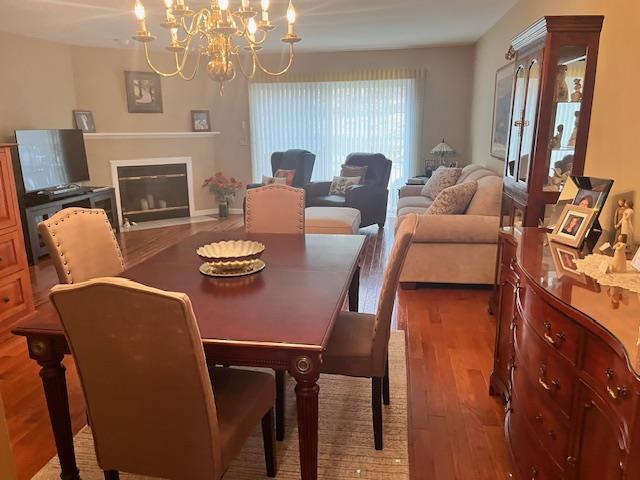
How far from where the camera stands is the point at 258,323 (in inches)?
60.6

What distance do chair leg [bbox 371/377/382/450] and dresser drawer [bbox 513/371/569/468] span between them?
1.73ft

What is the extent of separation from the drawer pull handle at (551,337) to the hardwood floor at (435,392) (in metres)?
0.73

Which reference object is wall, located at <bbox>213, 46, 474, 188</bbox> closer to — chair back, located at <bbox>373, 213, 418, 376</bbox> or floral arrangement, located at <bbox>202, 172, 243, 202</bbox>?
floral arrangement, located at <bbox>202, 172, 243, 202</bbox>

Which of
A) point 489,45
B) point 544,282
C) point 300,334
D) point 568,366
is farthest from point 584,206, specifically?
point 489,45

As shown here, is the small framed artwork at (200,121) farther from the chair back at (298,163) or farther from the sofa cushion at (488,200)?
the sofa cushion at (488,200)

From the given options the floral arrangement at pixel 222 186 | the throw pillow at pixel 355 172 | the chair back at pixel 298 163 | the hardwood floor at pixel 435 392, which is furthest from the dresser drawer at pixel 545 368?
the floral arrangement at pixel 222 186

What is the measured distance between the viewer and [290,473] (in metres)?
1.89

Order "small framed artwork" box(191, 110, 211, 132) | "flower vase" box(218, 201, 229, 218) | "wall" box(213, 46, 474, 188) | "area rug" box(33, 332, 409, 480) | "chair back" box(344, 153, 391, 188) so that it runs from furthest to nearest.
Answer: "flower vase" box(218, 201, 229, 218)
"small framed artwork" box(191, 110, 211, 132)
"wall" box(213, 46, 474, 188)
"chair back" box(344, 153, 391, 188)
"area rug" box(33, 332, 409, 480)

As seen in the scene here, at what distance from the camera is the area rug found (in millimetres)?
1894

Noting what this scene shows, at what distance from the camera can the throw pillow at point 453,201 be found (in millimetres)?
3881

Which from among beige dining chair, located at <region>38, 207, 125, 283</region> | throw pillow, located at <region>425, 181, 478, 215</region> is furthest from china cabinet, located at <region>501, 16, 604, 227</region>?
beige dining chair, located at <region>38, 207, 125, 283</region>

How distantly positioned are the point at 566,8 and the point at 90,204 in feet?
17.3

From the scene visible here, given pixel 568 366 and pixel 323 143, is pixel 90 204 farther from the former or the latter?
pixel 568 366

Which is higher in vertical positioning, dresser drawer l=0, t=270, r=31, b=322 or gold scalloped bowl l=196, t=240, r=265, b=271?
gold scalloped bowl l=196, t=240, r=265, b=271
